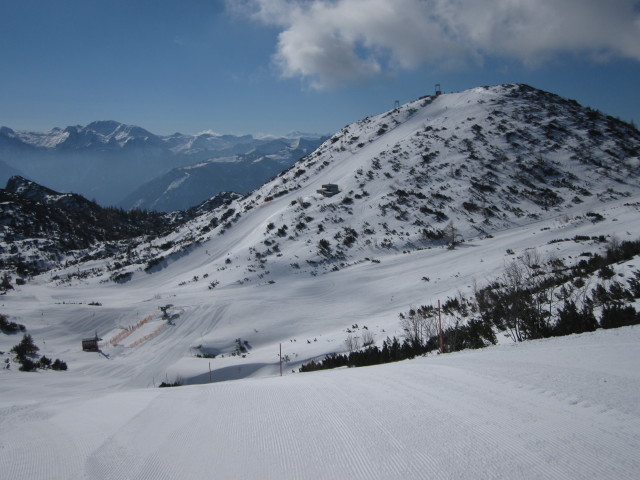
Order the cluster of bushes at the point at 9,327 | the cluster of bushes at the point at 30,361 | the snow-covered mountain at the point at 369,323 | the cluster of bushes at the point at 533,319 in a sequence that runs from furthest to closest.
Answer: the cluster of bushes at the point at 9,327, the cluster of bushes at the point at 30,361, the cluster of bushes at the point at 533,319, the snow-covered mountain at the point at 369,323

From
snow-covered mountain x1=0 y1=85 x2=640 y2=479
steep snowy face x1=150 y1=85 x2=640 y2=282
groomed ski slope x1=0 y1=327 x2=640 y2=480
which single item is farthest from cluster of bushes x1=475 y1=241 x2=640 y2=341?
steep snowy face x1=150 y1=85 x2=640 y2=282

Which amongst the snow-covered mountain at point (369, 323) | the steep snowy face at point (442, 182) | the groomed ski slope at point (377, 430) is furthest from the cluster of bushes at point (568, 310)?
the steep snowy face at point (442, 182)

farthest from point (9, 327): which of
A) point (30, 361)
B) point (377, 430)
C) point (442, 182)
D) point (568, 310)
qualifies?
point (442, 182)

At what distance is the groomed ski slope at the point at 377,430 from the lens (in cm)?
235

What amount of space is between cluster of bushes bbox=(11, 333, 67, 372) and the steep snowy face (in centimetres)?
2142

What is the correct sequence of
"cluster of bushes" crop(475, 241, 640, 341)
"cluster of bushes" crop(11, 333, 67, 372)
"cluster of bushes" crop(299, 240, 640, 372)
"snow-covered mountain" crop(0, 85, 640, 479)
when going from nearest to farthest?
"snow-covered mountain" crop(0, 85, 640, 479) → "cluster of bushes" crop(475, 241, 640, 341) → "cluster of bushes" crop(299, 240, 640, 372) → "cluster of bushes" crop(11, 333, 67, 372)

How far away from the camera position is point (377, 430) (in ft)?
9.82

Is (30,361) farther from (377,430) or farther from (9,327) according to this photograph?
Answer: (377,430)

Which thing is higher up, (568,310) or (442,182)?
(442,182)

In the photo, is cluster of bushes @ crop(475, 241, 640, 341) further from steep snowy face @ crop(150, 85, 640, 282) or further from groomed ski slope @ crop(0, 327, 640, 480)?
steep snowy face @ crop(150, 85, 640, 282)

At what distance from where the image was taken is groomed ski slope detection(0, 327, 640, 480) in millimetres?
2346

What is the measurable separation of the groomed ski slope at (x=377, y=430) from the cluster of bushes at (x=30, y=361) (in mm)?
11382

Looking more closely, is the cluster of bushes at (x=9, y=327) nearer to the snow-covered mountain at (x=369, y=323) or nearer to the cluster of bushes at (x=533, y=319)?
the snow-covered mountain at (x=369, y=323)

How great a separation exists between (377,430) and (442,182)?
5290 cm
